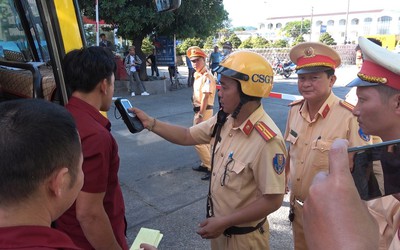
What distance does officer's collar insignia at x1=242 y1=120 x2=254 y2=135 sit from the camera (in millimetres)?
2006

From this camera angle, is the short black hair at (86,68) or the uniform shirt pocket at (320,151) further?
the uniform shirt pocket at (320,151)

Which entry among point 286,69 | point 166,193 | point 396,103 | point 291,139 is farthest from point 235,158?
point 286,69

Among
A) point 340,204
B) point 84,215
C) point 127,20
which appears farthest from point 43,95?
point 127,20

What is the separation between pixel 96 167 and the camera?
1.50 m

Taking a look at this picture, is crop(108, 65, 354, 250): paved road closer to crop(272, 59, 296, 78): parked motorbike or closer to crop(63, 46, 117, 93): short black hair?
crop(63, 46, 117, 93): short black hair

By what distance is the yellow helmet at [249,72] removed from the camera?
6.61 ft

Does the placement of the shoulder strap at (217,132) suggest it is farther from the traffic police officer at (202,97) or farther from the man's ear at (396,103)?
the traffic police officer at (202,97)

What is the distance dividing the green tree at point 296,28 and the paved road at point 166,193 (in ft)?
212

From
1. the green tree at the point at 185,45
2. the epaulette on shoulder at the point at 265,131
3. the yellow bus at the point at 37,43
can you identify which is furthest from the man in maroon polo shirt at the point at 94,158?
the green tree at the point at 185,45

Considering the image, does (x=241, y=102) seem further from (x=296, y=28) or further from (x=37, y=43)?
(x=296, y=28)

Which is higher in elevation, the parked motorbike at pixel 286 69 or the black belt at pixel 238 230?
the black belt at pixel 238 230

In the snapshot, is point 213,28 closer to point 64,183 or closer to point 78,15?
point 78,15

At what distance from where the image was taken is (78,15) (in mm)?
2311

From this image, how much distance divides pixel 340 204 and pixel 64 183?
77 cm
